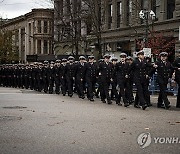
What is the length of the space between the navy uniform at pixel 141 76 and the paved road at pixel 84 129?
631 mm

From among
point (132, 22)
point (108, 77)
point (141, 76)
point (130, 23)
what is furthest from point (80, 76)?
point (130, 23)

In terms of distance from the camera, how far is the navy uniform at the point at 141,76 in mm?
15239

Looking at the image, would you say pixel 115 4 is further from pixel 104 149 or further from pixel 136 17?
pixel 104 149

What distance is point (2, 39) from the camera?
7000cm

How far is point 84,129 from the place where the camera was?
10.4 m

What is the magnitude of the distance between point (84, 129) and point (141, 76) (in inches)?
215

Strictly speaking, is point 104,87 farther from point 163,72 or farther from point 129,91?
point 163,72

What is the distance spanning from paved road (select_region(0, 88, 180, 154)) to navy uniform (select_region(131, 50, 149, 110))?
2.07 ft

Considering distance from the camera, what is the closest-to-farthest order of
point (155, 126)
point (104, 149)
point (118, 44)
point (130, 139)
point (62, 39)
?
point (104, 149), point (130, 139), point (155, 126), point (118, 44), point (62, 39)

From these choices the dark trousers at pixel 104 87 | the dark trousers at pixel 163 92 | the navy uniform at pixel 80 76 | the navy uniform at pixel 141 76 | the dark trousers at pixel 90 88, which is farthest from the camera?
the navy uniform at pixel 80 76

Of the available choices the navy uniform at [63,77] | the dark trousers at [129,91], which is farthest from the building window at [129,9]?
the dark trousers at [129,91]

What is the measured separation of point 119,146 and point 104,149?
1.35 ft

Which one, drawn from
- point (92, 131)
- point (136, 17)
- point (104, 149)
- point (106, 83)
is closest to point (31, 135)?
point (92, 131)

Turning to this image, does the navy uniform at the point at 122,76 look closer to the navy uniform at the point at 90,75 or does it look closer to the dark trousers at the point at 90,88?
the dark trousers at the point at 90,88
